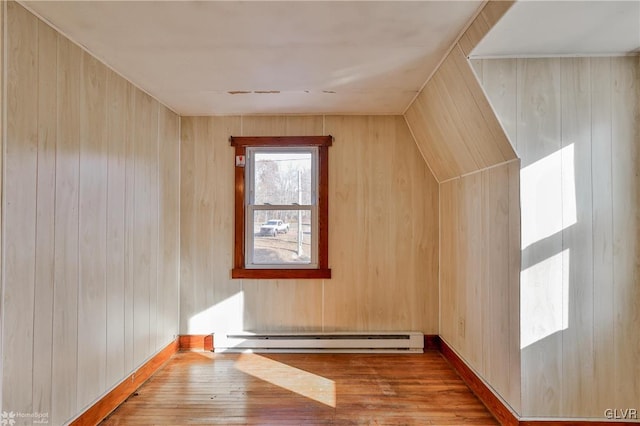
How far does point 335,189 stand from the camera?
3.41 m

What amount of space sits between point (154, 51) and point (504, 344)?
279 cm

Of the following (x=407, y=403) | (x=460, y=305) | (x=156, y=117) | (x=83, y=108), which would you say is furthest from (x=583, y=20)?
(x=156, y=117)

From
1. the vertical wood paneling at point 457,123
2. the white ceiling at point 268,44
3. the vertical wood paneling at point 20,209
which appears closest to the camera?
the vertical wood paneling at point 20,209

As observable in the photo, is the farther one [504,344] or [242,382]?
[242,382]

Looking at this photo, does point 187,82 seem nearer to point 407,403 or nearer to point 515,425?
point 407,403

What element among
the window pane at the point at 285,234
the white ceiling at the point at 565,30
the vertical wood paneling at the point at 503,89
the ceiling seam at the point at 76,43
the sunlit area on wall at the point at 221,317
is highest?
the ceiling seam at the point at 76,43

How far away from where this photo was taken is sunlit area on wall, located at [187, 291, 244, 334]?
3396 millimetres

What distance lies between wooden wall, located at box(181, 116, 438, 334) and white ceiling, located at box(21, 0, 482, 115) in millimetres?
520

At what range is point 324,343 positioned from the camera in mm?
3289

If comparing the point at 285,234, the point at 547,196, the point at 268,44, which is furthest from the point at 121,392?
the point at 547,196

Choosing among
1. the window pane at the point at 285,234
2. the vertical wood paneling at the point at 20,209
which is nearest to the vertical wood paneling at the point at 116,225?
the vertical wood paneling at the point at 20,209

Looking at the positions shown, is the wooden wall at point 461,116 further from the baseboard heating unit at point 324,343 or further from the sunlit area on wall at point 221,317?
the sunlit area on wall at point 221,317

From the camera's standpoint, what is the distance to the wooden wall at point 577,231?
2.00 metres

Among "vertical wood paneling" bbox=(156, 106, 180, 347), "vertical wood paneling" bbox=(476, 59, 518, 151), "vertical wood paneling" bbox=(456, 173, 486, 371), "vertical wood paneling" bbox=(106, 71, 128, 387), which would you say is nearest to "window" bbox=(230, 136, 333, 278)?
"vertical wood paneling" bbox=(156, 106, 180, 347)
